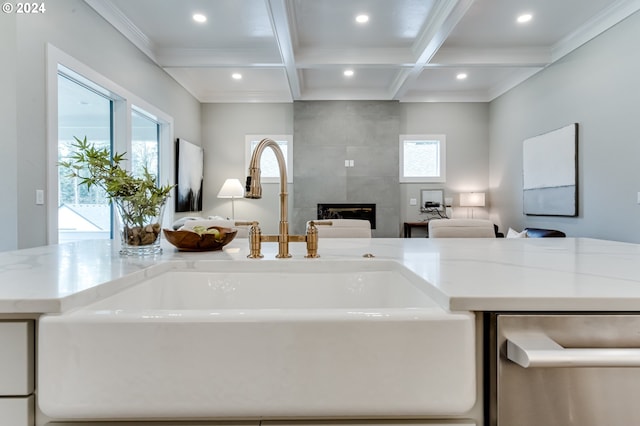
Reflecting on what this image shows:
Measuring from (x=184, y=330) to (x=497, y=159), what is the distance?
20.5ft

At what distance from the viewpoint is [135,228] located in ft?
3.35

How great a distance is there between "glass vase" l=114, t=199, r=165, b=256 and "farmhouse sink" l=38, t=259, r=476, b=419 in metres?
0.50

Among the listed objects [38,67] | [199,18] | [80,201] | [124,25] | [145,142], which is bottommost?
[80,201]

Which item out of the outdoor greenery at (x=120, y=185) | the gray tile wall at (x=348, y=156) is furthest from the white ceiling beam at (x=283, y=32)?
the outdoor greenery at (x=120, y=185)

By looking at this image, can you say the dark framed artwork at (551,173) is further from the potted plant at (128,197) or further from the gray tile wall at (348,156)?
the potted plant at (128,197)

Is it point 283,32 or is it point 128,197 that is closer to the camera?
point 128,197

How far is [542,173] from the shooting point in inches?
176

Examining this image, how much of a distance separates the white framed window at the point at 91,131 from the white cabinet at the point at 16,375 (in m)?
2.57

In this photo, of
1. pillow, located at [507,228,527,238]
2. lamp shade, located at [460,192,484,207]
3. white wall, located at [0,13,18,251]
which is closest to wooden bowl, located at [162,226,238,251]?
white wall, located at [0,13,18,251]

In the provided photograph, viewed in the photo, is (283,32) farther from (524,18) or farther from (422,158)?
(422,158)

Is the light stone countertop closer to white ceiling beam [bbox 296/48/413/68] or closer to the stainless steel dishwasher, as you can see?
the stainless steel dishwasher

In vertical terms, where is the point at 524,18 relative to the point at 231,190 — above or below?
above

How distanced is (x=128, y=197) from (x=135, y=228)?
9 centimetres

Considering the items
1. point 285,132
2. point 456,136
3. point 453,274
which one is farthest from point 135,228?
point 456,136
